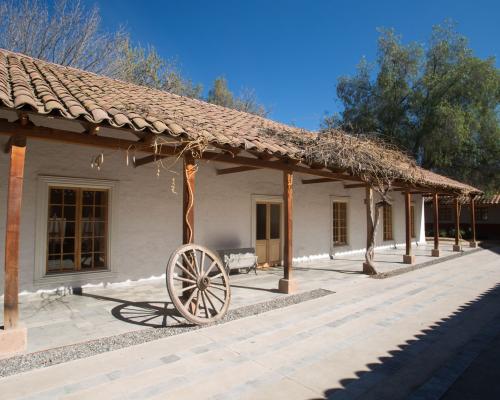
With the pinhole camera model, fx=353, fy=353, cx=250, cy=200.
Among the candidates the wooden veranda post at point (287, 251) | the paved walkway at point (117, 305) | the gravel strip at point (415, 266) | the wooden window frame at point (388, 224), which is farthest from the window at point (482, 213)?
the wooden veranda post at point (287, 251)

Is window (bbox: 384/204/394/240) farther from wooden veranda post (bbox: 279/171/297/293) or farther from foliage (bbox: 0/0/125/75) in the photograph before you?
foliage (bbox: 0/0/125/75)

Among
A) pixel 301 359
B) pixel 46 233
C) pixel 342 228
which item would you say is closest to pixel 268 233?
pixel 342 228

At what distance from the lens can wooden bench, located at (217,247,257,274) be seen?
779 centimetres

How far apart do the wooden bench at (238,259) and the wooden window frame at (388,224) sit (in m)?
8.03

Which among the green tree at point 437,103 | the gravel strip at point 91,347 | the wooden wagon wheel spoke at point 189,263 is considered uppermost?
the green tree at point 437,103

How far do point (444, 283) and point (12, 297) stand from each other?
7791 mm

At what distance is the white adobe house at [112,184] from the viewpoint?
13.1ft

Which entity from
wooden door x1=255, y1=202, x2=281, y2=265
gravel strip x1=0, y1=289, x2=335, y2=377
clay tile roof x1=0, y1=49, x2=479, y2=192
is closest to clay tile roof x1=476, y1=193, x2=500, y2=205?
wooden door x1=255, y1=202, x2=281, y2=265

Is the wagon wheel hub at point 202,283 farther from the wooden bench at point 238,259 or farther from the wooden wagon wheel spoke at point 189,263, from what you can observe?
the wooden bench at point 238,259

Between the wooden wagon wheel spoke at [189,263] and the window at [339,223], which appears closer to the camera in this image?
the wooden wagon wheel spoke at [189,263]

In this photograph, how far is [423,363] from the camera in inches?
142

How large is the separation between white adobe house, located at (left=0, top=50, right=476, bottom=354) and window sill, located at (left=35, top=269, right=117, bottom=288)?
2 cm

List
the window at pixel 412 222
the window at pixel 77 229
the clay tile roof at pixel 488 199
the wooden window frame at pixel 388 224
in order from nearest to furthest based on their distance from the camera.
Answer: the window at pixel 77 229 < the wooden window frame at pixel 388 224 < the window at pixel 412 222 < the clay tile roof at pixel 488 199

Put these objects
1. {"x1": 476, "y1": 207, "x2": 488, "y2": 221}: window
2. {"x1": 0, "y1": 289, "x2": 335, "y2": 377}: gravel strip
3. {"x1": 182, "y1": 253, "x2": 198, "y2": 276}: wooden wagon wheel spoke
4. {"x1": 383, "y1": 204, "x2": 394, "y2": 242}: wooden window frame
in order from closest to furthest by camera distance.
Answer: {"x1": 0, "y1": 289, "x2": 335, "y2": 377}: gravel strip
{"x1": 182, "y1": 253, "x2": 198, "y2": 276}: wooden wagon wheel spoke
{"x1": 383, "y1": 204, "x2": 394, "y2": 242}: wooden window frame
{"x1": 476, "y1": 207, "x2": 488, "y2": 221}: window
